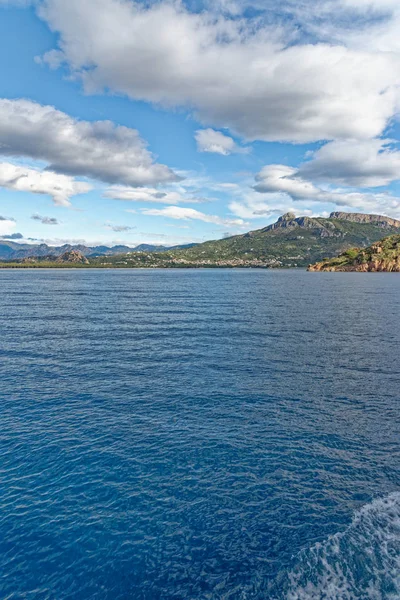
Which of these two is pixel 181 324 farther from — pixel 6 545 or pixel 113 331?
pixel 6 545

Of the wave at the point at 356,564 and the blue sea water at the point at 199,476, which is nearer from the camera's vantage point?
the wave at the point at 356,564

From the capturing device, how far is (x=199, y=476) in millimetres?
28156

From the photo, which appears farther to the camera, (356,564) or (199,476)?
(199,476)

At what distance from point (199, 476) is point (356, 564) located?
12.2m

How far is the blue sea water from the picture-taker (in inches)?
782

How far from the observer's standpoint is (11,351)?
65.1 m

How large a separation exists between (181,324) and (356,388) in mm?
51624

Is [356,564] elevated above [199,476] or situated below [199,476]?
below

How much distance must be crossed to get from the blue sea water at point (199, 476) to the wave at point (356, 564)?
82 mm

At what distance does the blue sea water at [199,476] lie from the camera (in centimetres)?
1988

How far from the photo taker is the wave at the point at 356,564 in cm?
1867

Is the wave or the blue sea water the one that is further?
the blue sea water

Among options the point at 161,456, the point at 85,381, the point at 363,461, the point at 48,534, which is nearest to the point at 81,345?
the point at 85,381

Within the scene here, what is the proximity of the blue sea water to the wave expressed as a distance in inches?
3.2
